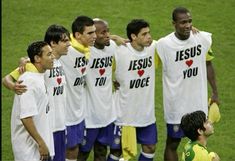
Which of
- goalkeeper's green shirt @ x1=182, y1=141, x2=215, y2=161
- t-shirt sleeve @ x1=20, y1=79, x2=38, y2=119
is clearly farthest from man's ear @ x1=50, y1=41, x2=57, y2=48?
goalkeeper's green shirt @ x1=182, y1=141, x2=215, y2=161

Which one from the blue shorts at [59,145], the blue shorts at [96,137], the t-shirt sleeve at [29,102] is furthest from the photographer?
the blue shorts at [96,137]

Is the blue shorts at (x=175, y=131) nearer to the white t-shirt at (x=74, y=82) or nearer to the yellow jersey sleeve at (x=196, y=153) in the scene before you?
the white t-shirt at (x=74, y=82)

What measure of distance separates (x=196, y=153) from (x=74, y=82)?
2.34m

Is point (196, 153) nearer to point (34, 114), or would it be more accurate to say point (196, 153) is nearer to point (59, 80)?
point (34, 114)

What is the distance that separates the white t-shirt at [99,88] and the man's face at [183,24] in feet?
2.72

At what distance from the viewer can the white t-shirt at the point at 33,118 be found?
866cm

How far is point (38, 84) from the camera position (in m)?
8.72

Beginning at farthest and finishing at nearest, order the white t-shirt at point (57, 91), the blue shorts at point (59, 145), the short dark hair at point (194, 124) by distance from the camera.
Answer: the blue shorts at point (59, 145) → the white t-shirt at point (57, 91) → the short dark hair at point (194, 124)

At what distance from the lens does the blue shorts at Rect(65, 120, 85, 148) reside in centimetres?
1010

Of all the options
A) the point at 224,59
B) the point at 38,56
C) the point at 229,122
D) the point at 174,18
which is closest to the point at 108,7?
the point at 224,59

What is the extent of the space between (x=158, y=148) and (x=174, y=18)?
2.41 metres

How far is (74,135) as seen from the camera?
10.1 meters

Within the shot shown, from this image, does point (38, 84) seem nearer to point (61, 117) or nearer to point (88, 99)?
point (61, 117)

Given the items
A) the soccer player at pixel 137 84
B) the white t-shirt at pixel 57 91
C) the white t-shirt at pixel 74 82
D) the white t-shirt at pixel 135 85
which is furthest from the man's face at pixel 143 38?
the white t-shirt at pixel 57 91
